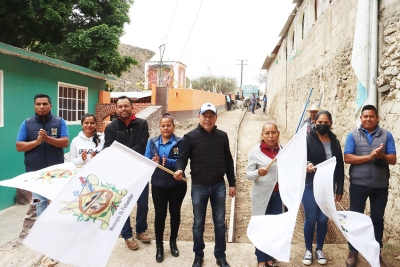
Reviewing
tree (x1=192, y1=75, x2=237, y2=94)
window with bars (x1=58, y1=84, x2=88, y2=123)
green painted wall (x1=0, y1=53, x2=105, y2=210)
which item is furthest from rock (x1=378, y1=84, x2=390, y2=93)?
tree (x1=192, y1=75, x2=237, y2=94)

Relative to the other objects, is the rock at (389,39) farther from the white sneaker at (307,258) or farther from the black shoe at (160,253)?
the black shoe at (160,253)

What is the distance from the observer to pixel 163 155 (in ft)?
12.7

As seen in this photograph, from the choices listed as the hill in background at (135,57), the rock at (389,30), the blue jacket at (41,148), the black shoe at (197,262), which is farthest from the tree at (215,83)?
the black shoe at (197,262)

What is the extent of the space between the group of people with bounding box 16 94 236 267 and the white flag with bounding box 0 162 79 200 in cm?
31

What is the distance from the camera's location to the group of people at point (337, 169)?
350 centimetres

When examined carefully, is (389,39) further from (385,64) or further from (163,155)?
(163,155)

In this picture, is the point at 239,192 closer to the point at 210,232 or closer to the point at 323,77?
the point at 210,232

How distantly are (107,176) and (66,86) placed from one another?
23.1 ft

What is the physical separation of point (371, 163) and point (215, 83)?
59.9m

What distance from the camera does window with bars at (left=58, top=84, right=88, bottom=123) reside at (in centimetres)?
911

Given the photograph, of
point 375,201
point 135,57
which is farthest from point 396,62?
point 135,57

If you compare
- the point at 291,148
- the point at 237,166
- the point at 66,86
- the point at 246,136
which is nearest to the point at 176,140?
the point at 291,148

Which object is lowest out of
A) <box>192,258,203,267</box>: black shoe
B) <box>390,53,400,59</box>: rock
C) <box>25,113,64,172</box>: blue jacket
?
<box>192,258,203,267</box>: black shoe

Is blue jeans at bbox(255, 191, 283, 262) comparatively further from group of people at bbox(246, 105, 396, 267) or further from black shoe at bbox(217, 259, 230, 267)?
black shoe at bbox(217, 259, 230, 267)
